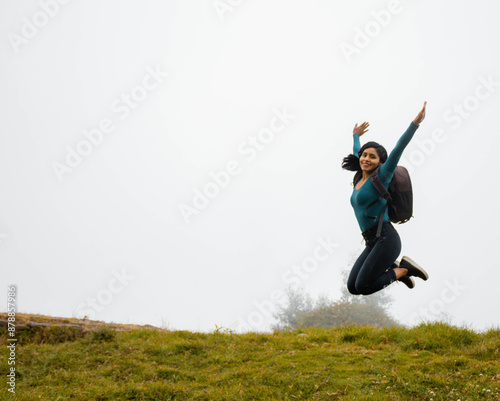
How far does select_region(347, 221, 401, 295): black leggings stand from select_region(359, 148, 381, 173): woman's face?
0.90m

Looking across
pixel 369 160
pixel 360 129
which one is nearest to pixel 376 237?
pixel 369 160

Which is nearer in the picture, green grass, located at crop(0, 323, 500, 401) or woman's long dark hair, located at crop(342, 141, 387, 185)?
woman's long dark hair, located at crop(342, 141, 387, 185)

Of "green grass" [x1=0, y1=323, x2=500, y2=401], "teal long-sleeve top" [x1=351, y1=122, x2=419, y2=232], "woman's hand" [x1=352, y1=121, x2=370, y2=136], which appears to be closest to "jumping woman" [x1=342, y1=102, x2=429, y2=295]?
"teal long-sleeve top" [x1=351, y1=122, x2=419, y2=232]

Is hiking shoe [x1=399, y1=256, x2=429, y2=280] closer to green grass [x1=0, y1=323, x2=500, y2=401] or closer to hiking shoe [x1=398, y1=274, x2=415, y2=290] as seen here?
hiking shoe [x1=398, y1=274, x2=415, y2=290]

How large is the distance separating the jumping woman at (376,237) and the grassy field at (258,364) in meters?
2.14

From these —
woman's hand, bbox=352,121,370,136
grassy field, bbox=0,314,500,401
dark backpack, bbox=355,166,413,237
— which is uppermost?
woman's hand, bbox=352,121,370,136

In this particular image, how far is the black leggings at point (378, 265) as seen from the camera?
5965 mm

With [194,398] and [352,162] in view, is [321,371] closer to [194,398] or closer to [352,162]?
[194,398]

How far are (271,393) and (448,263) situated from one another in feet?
652

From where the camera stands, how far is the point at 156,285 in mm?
186125

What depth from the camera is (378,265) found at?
19.7ft

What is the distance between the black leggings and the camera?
5965 millimetres

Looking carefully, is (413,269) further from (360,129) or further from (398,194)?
(360,129)

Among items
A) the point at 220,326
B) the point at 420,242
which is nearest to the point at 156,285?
the point at 420,242
